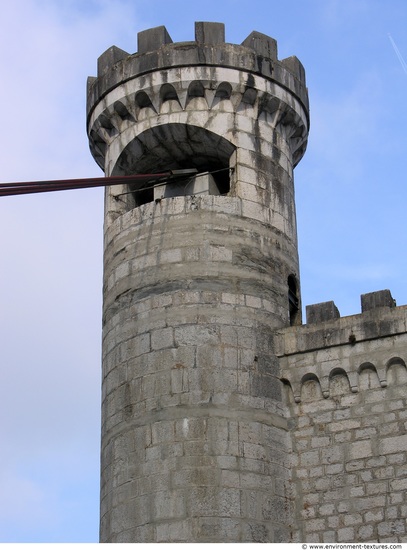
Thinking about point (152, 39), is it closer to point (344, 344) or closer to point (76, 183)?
point (76, 183)

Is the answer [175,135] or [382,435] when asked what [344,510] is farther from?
[175,135]

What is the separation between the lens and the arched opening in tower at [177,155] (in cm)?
1791

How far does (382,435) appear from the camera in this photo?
15.7 meters

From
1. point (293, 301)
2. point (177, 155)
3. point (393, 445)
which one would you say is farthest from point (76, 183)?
point (393, 445)

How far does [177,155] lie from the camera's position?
730 inches

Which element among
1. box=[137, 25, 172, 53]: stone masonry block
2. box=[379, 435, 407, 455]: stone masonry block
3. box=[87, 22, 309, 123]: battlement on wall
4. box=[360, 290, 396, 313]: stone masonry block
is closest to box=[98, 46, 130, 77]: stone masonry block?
box=[87, 22, 309, 123]: battlement on wall

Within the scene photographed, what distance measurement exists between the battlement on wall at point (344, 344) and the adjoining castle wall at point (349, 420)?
13 mm

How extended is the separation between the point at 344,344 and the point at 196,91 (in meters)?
4.33

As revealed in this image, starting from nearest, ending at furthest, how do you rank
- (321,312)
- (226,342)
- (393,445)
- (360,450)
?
(393,445), (360,450), (226,342), (321,312)

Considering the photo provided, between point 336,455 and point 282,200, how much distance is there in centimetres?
399

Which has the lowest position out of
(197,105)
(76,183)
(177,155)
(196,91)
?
(76,183)

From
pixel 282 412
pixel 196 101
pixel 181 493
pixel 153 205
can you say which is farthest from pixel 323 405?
pixel 196 101

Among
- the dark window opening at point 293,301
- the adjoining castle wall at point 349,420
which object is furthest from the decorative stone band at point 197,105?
the adjoining castle wall at point 349,420

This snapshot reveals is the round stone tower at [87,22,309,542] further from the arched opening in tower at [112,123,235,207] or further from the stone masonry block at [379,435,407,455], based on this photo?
the stone masonry block at [379,435,407,455]
